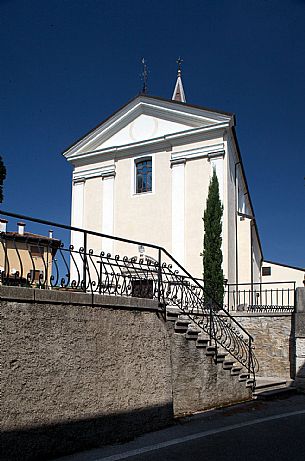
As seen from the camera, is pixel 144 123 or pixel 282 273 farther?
pixel 282 273

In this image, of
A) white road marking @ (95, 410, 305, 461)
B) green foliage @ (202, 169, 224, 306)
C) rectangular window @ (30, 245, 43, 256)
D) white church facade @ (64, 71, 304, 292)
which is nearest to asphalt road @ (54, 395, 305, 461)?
white road marking @ (95, 410, 305, 461)

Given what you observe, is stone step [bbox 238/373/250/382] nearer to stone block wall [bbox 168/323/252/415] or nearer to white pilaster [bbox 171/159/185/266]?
stone block wall [bbox 168/323/252/415]

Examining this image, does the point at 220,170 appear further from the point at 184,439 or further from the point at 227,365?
the point at 184,439

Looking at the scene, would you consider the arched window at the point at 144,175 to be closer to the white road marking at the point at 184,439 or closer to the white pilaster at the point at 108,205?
the white pilaster at the point at 108,205

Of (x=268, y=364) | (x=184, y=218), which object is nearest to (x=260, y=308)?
(x=268, y=364)

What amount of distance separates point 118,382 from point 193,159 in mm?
14216

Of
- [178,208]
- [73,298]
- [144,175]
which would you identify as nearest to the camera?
[73,298]

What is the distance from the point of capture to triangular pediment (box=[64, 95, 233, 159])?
20.7 m

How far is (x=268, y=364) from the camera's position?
1445cm

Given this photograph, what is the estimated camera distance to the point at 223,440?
24.6ft

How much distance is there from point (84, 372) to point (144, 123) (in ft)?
54.3

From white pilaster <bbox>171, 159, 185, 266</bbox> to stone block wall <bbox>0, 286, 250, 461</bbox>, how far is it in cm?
1094

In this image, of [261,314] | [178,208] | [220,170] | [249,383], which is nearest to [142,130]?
[178,208]

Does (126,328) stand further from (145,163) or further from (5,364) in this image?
(145,163)
